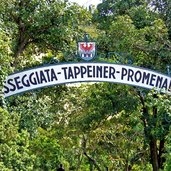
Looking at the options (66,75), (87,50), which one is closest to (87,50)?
(87,50)

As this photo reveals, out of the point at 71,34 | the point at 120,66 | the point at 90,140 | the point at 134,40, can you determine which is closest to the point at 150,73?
the point at 120,66

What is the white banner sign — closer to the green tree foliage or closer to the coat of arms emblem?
the coat of arms emblem

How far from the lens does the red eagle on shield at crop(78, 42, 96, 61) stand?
920cm

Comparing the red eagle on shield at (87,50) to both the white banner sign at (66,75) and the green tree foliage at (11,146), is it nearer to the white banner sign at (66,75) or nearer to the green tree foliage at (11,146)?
the white banner sign at (66,75)

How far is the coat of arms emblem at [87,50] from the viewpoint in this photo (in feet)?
30.2

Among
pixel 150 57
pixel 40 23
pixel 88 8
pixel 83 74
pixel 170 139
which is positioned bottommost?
pixel 170 139

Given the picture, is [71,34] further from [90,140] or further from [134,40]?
[90,140]

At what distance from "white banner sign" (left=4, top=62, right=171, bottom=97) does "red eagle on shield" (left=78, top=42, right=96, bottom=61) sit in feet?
0.48

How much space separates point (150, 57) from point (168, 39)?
0.71 m

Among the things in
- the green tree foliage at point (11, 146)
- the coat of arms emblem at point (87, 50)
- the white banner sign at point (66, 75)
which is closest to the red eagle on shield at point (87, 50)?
the coat of arms emblem at point (87, 50)

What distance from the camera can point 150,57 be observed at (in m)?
10.8

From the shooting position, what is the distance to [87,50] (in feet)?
30.3

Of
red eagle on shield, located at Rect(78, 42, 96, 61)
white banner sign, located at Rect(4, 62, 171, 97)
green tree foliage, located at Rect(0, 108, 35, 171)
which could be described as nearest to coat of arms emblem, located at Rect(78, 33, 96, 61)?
red eagle on shield, located at Rect(78, 42, 96, 61)

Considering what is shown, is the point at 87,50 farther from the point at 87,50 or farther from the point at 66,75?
the point at 66,75
